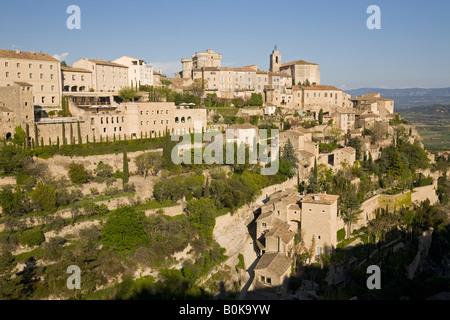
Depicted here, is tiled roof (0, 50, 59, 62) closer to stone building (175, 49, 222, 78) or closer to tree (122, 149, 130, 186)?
tree (122, 149, 130, 186)

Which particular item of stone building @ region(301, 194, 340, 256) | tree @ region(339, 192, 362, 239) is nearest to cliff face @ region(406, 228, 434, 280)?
tree @ region(339, 192, 362, 239)

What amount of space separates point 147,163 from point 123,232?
8.37 m

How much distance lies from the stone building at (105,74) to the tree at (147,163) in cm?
1402

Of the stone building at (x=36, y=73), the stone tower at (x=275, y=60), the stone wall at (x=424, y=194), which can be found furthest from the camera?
the stone tower at (x=275, y=60)

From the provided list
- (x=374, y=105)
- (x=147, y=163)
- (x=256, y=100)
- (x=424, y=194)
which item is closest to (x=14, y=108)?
(x=147, y=163)

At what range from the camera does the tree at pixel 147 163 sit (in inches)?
1104

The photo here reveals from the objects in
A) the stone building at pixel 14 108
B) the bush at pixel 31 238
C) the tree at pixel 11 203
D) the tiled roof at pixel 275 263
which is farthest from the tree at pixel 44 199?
the tiled roof at pixel 275 263

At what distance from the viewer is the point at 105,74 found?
40156 millimetres

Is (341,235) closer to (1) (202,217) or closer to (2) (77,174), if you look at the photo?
(1) (202,217)

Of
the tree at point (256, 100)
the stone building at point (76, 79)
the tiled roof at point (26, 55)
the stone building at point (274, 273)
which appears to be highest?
the tiled roof at point (26, 55)

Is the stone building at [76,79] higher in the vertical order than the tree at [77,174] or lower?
higher

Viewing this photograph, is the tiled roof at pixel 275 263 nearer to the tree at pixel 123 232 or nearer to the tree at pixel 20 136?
the tree at pixel 123 232
